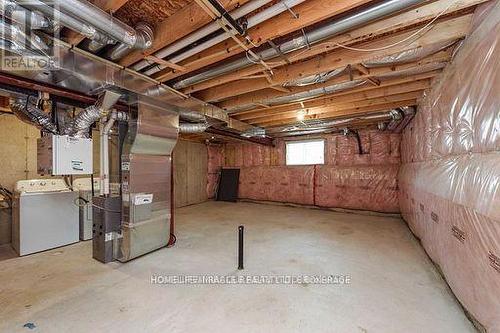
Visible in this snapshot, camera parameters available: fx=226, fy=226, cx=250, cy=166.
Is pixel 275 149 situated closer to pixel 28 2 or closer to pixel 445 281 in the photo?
pixel 445 281

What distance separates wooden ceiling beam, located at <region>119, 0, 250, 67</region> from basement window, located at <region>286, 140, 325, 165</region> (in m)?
5.06

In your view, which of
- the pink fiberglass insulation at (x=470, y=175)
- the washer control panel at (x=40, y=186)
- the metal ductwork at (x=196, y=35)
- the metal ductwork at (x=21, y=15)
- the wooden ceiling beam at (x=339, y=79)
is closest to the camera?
the metal ductwork at (x=21, y=15)

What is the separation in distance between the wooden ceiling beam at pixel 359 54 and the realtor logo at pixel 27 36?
5.87 ft

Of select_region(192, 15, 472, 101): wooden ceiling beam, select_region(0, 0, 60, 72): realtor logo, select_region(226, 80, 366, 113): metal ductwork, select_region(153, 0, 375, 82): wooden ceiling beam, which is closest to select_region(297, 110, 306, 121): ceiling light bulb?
select_region(226, 80, 366, 113): metal ductwork

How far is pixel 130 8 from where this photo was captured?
5.32 feet

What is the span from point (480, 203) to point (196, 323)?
2062mm

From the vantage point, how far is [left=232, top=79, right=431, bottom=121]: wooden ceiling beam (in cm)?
277

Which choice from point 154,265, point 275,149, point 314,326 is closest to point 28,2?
point 154,265

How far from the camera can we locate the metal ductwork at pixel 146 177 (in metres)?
2.69

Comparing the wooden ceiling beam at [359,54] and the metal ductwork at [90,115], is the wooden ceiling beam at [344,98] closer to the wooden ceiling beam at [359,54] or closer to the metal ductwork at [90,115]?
the wooden ceiling beam at [359,54]

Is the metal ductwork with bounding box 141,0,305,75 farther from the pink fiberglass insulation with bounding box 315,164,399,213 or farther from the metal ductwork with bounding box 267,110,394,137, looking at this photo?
the pink fiberglass insulation with bounding box 315,164,399,213

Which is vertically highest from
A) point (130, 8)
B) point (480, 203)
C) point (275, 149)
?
point (130, 8)

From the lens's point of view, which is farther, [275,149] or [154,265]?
[275,149]

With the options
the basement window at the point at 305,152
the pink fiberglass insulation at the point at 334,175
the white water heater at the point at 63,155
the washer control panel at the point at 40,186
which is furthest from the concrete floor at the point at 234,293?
the basement window at the point at 305,152
